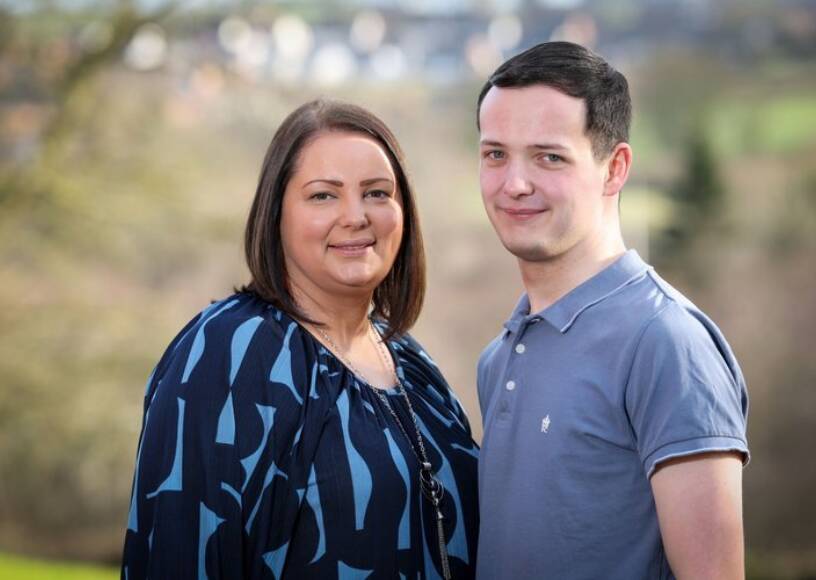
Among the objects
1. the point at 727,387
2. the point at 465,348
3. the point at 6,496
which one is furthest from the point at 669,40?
the point at 727,387

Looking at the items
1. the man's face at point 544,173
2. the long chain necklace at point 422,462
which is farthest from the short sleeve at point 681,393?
the long chain necklace at point 422,462

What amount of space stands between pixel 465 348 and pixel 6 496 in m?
4.50

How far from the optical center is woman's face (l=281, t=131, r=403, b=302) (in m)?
2.52

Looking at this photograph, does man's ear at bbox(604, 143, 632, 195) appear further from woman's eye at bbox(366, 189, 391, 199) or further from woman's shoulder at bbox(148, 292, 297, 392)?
woman's shoulder at bbox(148, 292, 297, 392)

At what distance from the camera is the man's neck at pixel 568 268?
2188 mm

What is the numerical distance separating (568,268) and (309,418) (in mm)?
654

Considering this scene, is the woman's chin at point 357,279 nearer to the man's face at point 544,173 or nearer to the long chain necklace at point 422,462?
the long chain necklace at point 422,462

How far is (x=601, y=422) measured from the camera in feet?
6.61

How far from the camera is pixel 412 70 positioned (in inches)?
418

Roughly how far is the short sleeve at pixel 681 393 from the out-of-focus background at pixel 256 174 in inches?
323

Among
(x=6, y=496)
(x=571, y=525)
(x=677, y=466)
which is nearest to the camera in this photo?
(x=677, y=466)

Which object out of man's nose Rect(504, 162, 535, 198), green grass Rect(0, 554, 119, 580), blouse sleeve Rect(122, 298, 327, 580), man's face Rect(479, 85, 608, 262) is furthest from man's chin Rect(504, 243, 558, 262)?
green grass Rect(0, 554, 119, 580)

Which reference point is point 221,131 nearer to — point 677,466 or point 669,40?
point 669,40

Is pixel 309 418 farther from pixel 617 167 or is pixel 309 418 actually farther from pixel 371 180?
pixel 617 167
